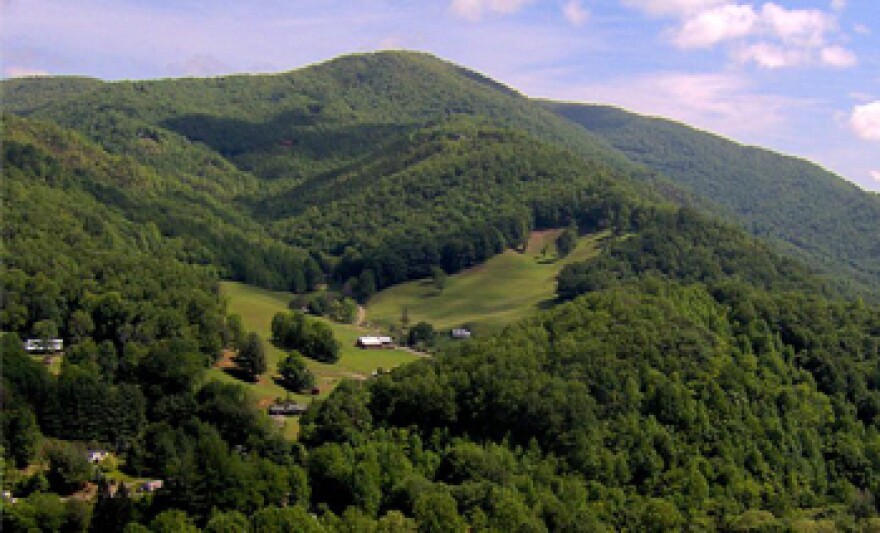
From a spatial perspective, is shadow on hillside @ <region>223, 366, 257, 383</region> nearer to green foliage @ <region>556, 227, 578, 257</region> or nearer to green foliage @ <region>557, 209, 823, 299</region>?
green foliage @ <region>557, 209, 823, 299</region>

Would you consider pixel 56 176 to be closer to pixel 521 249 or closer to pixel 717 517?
pixel 521 249

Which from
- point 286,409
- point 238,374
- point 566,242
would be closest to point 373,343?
point 238,374

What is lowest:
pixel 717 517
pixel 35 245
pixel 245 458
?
pixel 717 517

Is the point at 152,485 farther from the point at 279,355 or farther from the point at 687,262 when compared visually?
the point at 687,262

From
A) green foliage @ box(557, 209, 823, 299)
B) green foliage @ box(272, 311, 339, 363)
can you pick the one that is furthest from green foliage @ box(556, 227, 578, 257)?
green foliage @ box(272, 311, 339, 363)

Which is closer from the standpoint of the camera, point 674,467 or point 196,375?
point 674,467

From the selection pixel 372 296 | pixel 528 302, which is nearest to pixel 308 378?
pixel 528 302
